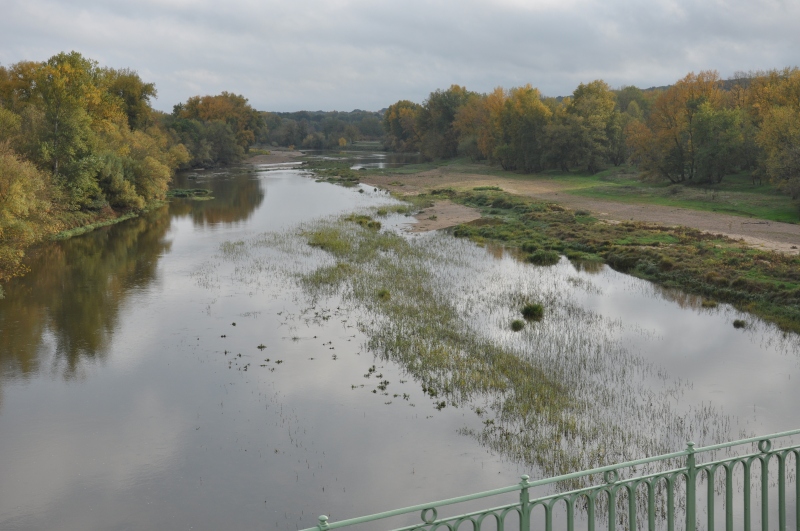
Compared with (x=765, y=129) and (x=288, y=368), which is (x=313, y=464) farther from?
(x=765, y=129)

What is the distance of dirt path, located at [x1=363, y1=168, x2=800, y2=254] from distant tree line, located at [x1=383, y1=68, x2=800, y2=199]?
16.1ft

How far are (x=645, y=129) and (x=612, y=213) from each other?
61.7 ft

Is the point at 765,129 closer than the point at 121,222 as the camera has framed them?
Yes

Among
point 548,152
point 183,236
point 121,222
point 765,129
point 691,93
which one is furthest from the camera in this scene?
point 548,152

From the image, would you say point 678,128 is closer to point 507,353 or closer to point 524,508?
point 507,353

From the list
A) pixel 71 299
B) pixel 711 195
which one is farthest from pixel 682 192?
pixel 71 299

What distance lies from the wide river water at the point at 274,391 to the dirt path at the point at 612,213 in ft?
33.3

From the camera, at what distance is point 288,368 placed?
18.1 m

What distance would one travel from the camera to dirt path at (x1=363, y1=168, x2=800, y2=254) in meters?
33.8

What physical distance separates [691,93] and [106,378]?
177 ft

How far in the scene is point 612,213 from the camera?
4559 cm

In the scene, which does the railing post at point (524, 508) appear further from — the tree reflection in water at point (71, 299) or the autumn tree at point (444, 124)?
the autumn tree at point (444, 124)

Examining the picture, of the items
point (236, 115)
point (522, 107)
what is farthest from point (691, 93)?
point (236, 115)

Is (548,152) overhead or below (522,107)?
below
